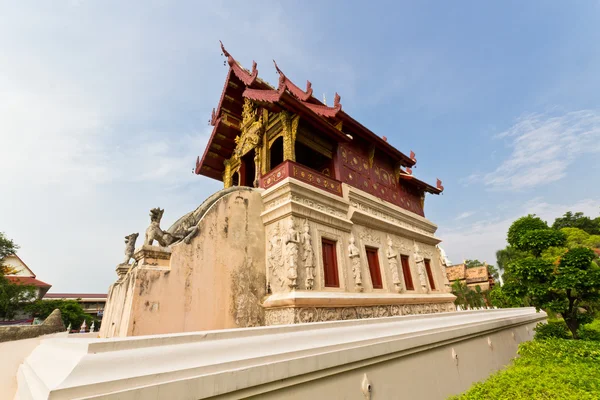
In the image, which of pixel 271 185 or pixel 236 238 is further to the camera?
pixel 271 185

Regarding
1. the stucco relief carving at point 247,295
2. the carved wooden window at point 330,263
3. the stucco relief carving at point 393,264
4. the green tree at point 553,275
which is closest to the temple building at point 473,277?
the stucco relief carving at point 393,264

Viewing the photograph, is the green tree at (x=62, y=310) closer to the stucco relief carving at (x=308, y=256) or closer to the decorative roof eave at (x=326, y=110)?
the stucco relief carving at (x=308, y=256)

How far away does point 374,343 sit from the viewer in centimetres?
332

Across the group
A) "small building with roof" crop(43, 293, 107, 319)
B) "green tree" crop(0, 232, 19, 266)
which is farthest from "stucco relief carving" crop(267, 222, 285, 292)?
"small building with roof" crop(43, 293, 107, 319)

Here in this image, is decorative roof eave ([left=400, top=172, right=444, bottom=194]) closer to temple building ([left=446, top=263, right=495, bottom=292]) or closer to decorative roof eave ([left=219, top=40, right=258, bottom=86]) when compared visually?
decorative roof eave ([left=219, top=40, right=258, bottom=86])

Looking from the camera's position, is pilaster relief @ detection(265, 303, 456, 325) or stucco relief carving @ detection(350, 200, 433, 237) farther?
stucco relief carving @ detection(350, 200, 433, 237)

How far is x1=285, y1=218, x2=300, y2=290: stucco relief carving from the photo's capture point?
6.00 metres

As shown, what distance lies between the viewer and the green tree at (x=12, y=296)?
20.9 m

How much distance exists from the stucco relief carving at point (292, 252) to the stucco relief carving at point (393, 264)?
405 centimetres

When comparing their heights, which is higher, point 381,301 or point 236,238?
point 236,238

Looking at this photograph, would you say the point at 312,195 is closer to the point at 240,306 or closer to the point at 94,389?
the point at 240,306

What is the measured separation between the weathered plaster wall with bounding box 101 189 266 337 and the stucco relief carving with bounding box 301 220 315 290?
101cm

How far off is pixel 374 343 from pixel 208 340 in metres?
1.95

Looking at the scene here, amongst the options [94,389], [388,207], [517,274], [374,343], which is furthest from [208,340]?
[388,207]
